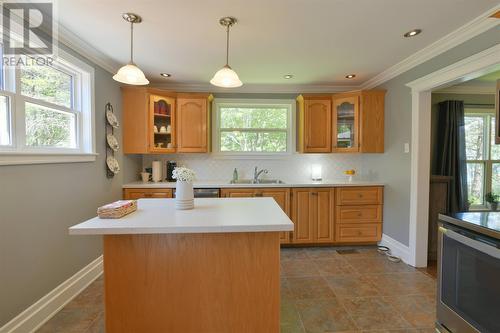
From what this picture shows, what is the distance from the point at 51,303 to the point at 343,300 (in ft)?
8.23

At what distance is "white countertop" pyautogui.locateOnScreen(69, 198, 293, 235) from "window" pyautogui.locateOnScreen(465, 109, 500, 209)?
393cm

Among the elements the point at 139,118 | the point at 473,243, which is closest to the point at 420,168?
the point at 473,243

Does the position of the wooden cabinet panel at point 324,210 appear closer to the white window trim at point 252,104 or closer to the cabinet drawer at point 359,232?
the cabinet drawer at point 359,232

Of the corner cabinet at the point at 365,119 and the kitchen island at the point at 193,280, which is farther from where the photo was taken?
the corner cabinet at the point at 365,119

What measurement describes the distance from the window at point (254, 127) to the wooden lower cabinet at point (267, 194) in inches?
31.7

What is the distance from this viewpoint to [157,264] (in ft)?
5.20

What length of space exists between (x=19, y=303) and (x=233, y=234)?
1661mm

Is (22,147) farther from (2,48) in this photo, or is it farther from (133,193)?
(133,193)

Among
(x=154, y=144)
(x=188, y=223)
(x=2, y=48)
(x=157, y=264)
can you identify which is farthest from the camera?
(x=154, y=144)

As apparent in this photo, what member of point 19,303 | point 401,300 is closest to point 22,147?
point 19,303

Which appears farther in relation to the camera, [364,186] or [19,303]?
[364,186]

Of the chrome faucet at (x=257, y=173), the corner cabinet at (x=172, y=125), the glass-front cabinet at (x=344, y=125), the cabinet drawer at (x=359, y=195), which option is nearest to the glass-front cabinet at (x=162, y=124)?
the corner cabinet at (x=172, y=125)

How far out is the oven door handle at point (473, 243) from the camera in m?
1.26

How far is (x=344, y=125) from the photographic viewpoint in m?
3.72
